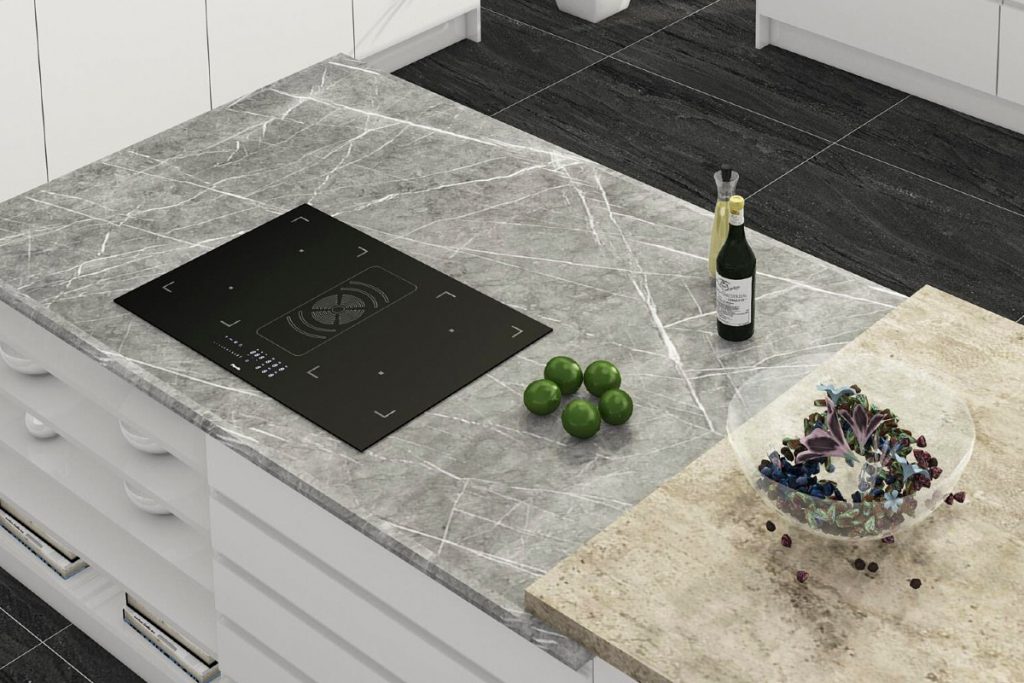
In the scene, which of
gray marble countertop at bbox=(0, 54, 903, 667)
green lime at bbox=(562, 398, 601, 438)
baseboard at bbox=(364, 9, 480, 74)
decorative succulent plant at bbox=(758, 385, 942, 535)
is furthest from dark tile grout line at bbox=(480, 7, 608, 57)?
decorative succulent plant at bbox=(758, 385, 942, 535)

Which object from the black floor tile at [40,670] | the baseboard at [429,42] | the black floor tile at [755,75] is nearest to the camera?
the black floor tile at [40,670]

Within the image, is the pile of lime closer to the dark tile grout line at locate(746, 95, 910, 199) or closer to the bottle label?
the bottle label

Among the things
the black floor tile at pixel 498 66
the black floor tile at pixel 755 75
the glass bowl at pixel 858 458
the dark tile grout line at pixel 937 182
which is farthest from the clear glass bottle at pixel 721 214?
the black floor tile at pixel 498 66

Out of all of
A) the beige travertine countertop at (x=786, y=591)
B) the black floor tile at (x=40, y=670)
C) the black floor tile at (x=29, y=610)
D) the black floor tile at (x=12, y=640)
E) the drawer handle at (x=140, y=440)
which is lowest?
the black floor tile at (x=40, y=670)

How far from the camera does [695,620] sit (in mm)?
1970

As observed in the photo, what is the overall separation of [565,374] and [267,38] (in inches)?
97.6

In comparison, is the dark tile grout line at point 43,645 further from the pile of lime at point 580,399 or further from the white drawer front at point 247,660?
the pile of lime at point 580,399

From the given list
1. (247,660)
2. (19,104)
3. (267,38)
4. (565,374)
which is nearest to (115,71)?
(19,104)

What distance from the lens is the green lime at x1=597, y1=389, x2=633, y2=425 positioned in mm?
2275

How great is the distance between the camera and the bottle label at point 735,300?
93.7 inches

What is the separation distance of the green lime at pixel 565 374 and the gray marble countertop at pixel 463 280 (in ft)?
0.18

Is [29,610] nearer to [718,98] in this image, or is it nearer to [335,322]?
[335,322]

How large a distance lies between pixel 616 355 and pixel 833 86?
110 inches

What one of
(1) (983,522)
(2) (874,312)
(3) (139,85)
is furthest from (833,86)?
(1) (983,522)
